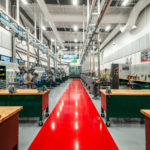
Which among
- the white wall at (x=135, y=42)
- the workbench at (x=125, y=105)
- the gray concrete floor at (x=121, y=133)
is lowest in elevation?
the gray concrete floor at (x=121, y=133)

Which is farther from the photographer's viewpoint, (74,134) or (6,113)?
(74,134)

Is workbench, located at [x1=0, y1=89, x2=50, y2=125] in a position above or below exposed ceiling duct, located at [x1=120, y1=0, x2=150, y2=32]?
below

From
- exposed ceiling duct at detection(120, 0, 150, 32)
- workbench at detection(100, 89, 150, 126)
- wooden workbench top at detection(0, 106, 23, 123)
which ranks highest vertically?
exposed ceiling duct at detection(120, 0, 150, 32)

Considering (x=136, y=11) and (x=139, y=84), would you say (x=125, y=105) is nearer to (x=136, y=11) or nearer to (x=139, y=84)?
(x=139, y=84)

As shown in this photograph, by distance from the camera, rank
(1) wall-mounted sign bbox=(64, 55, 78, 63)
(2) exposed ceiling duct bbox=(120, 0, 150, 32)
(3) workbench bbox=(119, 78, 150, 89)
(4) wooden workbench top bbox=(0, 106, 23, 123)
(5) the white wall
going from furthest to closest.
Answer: (1) wall-mounted sign bbox=(64, 55, 78, 63) → (5) the white wall → (2) exposed ceiling duct bbox=(120, 0, 150, 32) → (3) workbench bbox=(119, 78, 150, 89) → (4) wooden workbench top bbox=(0, 106, 23, 123)

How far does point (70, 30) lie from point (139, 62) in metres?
6.51

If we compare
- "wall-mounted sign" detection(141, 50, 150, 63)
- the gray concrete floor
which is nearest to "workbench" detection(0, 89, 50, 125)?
the gray concrete floor

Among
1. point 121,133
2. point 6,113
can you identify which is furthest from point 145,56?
point 6,113

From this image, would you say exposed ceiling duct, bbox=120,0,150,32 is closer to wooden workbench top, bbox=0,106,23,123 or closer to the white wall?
the white wall

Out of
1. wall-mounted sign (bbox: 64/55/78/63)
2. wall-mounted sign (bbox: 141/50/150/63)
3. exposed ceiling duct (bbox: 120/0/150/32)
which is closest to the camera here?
exposed ceiling duct (bbox: 120/0/150/32)

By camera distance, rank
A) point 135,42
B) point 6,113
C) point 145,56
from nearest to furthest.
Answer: point 6,113 < point 145,56 < point 135,42

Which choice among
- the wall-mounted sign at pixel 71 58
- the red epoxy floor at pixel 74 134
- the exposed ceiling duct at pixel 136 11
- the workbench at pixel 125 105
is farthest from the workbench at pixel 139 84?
the wall-mounted sign at pixel 71 58

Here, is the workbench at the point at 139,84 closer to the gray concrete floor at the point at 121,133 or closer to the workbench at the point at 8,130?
the gray concrete floor at the point at 121,133

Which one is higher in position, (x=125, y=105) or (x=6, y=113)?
(x=6, y=113)
